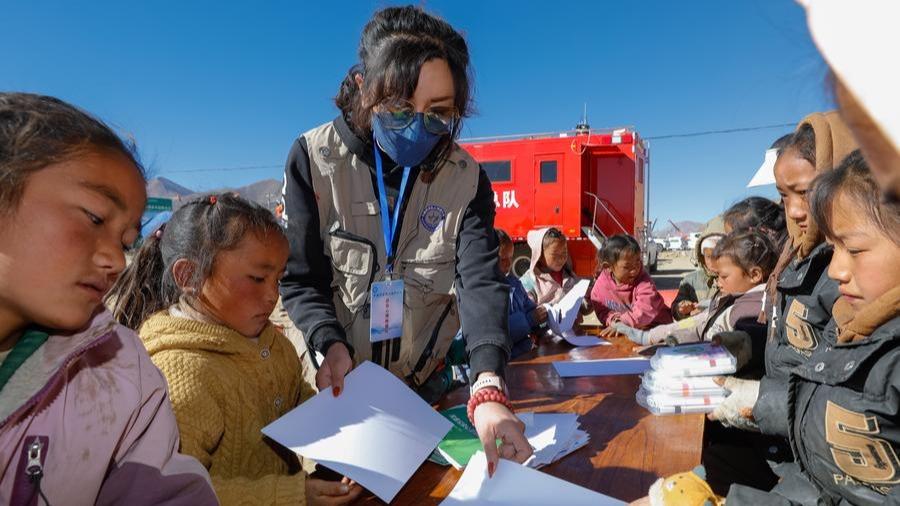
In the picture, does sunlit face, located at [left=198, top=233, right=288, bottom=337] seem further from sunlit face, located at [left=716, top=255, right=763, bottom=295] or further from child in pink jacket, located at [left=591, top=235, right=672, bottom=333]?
child in pink jacket, located at [left=591, top=235, right=672, bottom=333]

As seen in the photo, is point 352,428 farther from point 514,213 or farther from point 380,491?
point 514,213

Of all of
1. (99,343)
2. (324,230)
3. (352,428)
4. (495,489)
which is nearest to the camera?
(99,343)

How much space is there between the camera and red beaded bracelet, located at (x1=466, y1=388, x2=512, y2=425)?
115cm

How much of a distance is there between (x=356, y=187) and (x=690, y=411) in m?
1.17

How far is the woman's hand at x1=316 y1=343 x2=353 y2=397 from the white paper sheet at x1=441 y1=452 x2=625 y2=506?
37 cm

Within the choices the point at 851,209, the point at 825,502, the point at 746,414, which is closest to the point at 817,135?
the point at 851,209

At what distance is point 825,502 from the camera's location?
104 cm

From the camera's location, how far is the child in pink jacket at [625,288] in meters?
3.37

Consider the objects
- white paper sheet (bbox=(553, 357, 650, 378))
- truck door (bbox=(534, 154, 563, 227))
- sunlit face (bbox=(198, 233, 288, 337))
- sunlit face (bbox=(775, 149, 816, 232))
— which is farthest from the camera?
truck door (bbox=(534, 154, 563, 227))

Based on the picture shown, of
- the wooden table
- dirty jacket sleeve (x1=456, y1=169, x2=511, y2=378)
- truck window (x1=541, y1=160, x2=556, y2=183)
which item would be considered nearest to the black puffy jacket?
the wooden table

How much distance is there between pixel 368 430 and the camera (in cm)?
107

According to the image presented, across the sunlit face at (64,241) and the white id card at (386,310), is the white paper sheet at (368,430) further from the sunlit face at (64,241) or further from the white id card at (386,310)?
the sunlit face at (64,241)

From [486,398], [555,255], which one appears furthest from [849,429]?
[555,255]

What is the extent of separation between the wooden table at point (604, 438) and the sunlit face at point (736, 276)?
40.2 inches
